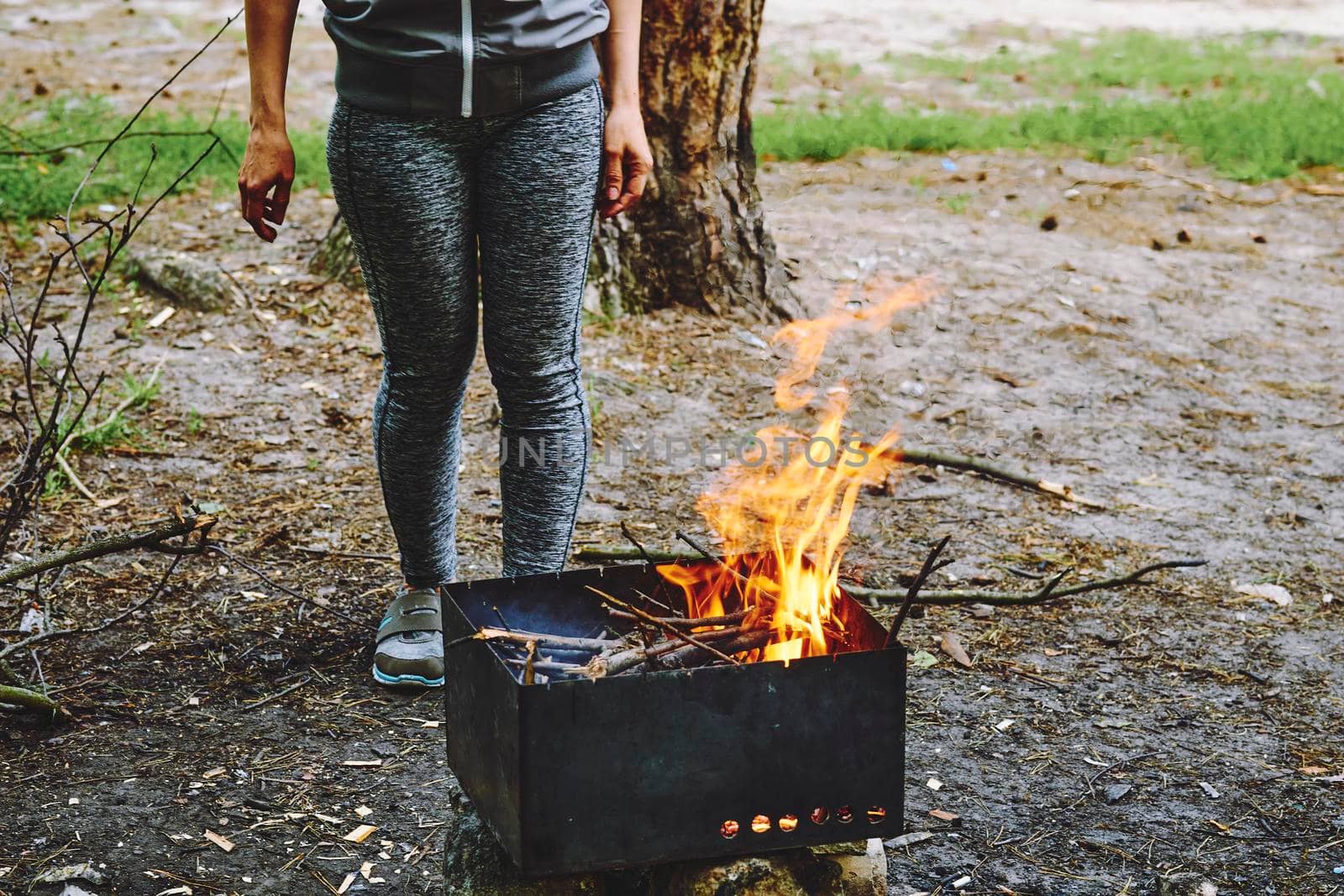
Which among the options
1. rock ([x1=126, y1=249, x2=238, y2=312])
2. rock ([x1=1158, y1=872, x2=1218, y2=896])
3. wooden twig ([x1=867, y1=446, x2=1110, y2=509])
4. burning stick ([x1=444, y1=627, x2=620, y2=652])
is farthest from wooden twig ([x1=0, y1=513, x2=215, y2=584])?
rock ([x1=126, y1=249, x2=238, y2=312])

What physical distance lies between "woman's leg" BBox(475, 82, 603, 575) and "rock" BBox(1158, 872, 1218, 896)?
1.37m

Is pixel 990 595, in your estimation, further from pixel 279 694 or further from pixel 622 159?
pixel 279 694

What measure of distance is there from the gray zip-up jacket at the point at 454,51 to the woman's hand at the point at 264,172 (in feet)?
0.52

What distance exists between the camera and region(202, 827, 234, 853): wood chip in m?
2.48

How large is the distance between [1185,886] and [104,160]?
6.99 m

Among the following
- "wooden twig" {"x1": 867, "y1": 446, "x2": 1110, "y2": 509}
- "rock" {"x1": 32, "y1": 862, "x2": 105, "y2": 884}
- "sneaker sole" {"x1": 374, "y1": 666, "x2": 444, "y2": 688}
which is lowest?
"wooden twig" {"x1": 867, "y1": 446, "x2": 1110, "y2": 509}

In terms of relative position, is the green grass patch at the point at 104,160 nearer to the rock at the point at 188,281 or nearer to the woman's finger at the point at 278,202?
the rock at the point at 188,281

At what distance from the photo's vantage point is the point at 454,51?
2377 millimetres

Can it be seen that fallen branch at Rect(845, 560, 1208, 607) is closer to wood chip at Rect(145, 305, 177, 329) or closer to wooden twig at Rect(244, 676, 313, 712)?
wooden twig at Rect(244, 676, 313, 712)

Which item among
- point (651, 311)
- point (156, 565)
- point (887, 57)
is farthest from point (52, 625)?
point (887, 57)

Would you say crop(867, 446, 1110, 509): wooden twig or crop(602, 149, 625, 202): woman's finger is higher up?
crop(602, 149, 625, 202): woman's finger

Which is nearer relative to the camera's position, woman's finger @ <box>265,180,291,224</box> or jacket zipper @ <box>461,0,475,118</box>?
jacket zipper @ <box>461,0,475,118</box>

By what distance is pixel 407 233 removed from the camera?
99.1 inches

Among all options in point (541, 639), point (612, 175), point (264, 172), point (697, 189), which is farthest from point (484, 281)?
point (697, 189)
